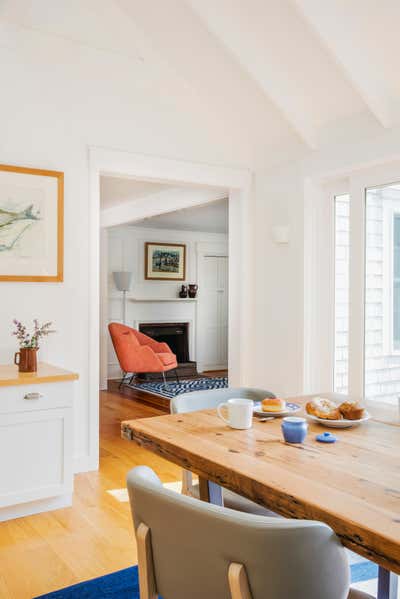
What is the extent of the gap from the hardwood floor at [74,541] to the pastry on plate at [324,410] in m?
1.23

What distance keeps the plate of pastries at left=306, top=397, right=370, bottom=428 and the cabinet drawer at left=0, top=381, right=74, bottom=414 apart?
5.45ft

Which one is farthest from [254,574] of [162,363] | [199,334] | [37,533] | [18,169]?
[199,334]

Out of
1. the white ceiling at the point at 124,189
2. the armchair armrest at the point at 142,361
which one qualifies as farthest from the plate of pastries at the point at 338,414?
the armchair armrest at the point at 142,361

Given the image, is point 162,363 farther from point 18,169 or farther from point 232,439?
point 232,439

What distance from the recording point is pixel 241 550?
1.07 m

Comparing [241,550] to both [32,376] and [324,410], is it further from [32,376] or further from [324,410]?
[32,376]

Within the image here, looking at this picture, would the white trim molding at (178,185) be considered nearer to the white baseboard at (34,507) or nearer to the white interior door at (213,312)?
the white baseboard at (34,507)

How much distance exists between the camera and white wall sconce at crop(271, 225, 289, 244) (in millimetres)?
4305

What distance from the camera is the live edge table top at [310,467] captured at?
44.5 inches

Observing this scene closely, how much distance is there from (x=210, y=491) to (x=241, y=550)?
79 cm

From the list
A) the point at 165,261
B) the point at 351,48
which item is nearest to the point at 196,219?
the point at 165,261

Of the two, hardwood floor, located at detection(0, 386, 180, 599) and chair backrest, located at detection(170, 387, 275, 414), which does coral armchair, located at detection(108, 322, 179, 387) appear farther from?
chair backrest, located at detection(170, 387, 275, 414)

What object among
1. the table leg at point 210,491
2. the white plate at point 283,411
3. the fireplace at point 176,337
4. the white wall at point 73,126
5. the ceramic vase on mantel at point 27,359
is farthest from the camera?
the fireplace at point 176,337

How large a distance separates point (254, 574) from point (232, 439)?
69 centimetres
